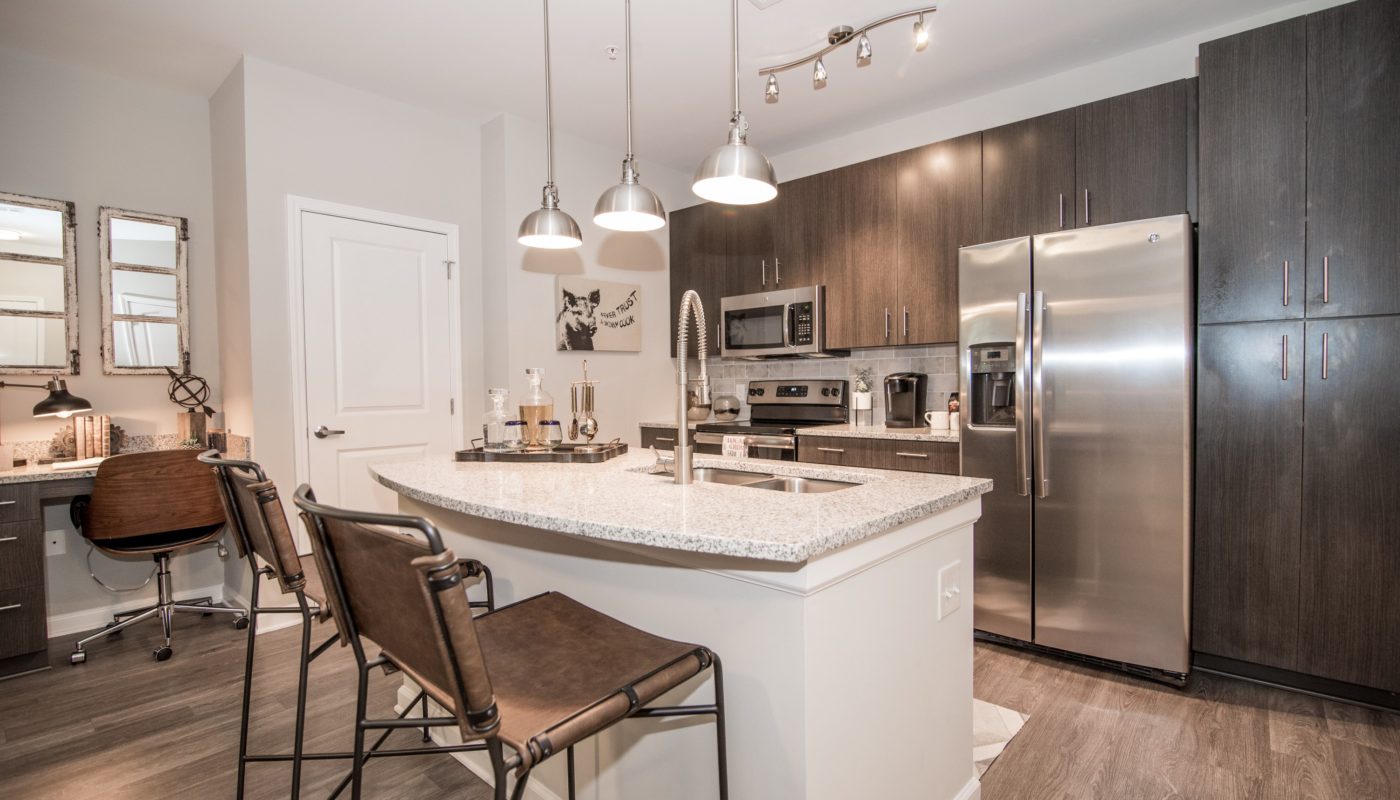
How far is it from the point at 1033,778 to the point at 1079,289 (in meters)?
1.81

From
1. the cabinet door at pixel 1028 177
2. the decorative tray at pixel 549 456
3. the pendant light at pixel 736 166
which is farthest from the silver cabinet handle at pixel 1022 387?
the decorative tray at pixel 549 456

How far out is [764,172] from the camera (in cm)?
173

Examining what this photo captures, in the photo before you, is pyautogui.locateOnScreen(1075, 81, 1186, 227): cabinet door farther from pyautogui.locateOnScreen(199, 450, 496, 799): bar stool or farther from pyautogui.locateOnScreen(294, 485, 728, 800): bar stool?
pyautogui.locateOnScreen(199, 450, 496, 799): bar stool

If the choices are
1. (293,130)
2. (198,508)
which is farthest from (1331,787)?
(293,130)

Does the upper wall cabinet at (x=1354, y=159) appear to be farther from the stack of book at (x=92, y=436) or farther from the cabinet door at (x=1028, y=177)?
the stack of book at (x=92, y=436)

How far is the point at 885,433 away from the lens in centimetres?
324

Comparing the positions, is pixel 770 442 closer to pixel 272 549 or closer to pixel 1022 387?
pixel 1022 387

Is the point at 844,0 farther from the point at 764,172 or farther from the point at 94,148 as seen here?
the point at 94,148

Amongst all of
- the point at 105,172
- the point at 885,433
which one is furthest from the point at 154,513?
the point at 885,433

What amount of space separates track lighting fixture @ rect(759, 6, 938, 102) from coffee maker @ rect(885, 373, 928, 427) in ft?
5.22

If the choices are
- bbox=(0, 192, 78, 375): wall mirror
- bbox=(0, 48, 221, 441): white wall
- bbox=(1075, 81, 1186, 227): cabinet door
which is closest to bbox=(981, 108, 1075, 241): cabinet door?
bbox=(1075, 81, 1186, 227): cabinet door

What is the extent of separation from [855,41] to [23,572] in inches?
167

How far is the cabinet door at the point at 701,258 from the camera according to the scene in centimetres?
440

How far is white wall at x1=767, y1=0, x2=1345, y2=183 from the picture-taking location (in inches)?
115
